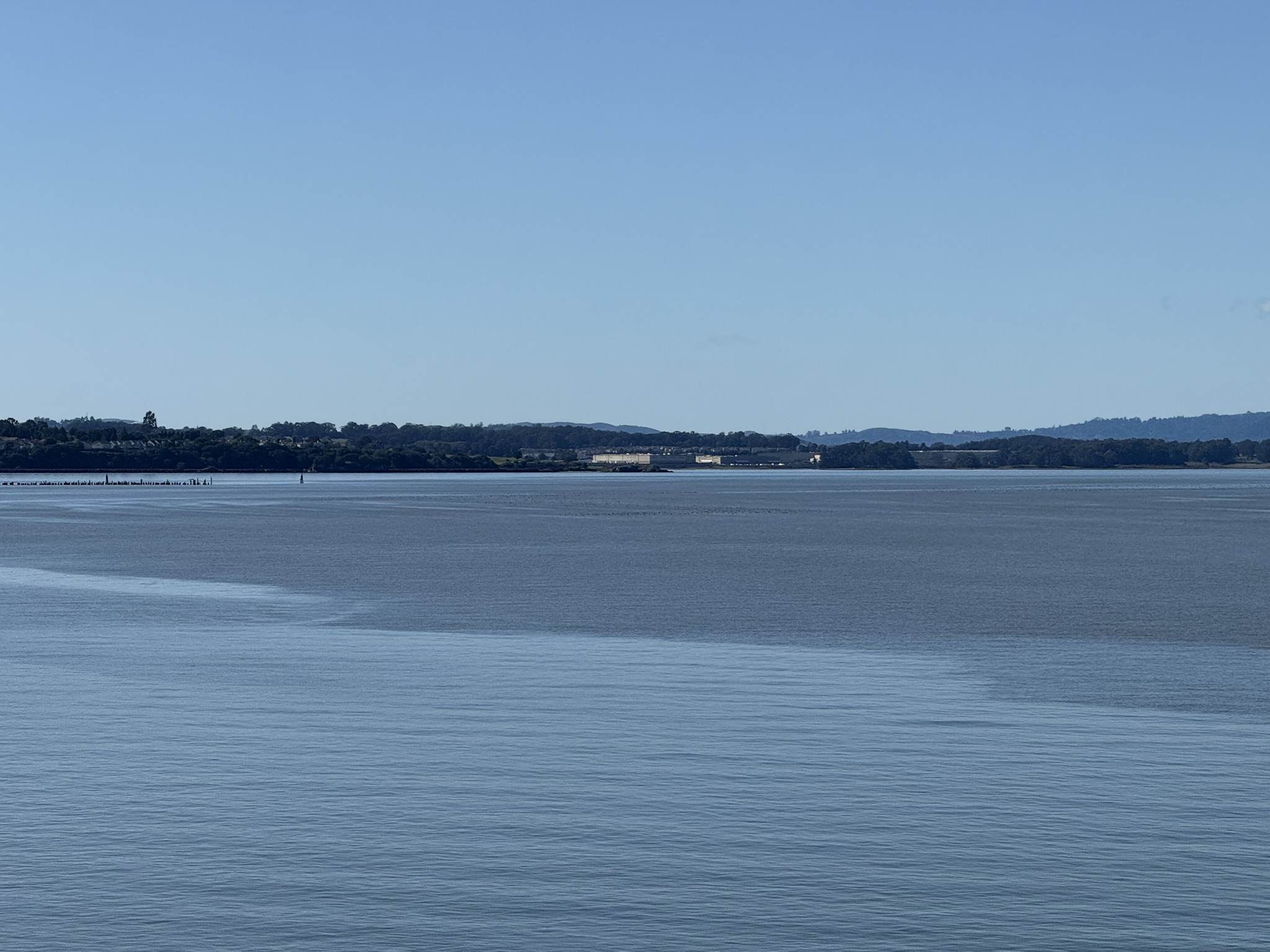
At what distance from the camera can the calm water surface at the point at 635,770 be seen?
55.6 ft

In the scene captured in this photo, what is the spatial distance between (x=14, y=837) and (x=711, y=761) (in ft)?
33.7

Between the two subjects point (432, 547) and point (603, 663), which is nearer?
point (603, 663)

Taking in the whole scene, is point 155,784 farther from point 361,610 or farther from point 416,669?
point 361,610

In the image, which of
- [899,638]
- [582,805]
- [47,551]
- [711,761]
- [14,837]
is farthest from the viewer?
[47,551]

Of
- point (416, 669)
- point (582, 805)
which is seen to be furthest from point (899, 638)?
point (582, 805)

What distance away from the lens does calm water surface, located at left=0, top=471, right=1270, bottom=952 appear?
55.6 feet

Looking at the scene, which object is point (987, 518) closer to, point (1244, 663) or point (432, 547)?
point (432, 547)

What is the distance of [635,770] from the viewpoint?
23844 mm


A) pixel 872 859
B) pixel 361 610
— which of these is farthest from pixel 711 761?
pixel 361 610

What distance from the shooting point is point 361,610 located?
50.3 meters

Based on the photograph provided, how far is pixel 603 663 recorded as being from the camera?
36188mm

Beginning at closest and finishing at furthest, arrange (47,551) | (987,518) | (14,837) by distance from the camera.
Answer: (14,837) → (47,551) → (987,518)

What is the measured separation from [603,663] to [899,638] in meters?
9.58

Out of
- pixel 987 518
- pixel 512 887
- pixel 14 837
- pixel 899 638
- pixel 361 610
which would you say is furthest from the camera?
pixel 987 518
